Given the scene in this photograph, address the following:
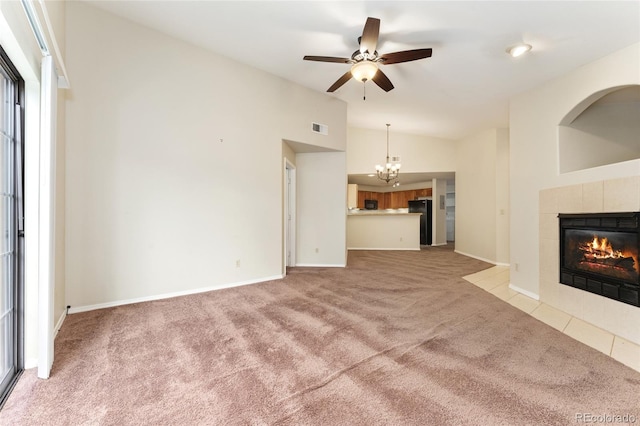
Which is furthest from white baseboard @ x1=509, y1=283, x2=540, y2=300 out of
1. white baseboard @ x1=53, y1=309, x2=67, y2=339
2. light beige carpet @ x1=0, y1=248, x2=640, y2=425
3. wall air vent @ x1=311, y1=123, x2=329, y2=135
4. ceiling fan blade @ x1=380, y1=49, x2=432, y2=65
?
white baseboard @ x1=53, y1=309, x2=67, y2=339

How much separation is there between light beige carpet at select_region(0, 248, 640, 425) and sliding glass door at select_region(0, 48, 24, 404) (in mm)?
208

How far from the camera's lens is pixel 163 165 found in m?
3.29

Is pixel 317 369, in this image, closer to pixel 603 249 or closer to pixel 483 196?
pixel 603 249

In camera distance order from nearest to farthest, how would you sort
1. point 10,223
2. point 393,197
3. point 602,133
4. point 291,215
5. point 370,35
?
point 10,223
point 370,35
point 602,133
point 291,215
point 393,197

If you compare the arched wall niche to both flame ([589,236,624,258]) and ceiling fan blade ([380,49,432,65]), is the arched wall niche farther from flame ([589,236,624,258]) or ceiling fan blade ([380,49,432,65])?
ceiling fan blade ([380,49,432,65])

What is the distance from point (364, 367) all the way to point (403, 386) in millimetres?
283

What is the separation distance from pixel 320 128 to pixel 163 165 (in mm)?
2698

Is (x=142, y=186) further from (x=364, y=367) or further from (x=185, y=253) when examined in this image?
(x=364, y=367)

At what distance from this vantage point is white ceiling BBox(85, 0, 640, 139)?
245 centimetres

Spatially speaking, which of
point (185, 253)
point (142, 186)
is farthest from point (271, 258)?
point (142, 186)

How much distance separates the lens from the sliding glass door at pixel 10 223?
5.49 ft

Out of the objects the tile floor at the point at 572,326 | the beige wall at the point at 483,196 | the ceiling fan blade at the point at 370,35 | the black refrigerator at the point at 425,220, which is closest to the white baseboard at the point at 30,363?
the ceiling fan blade at the point at 370,35

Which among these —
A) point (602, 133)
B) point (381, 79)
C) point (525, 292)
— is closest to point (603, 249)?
point (525, 292)

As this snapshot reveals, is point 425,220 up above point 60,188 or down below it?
below
